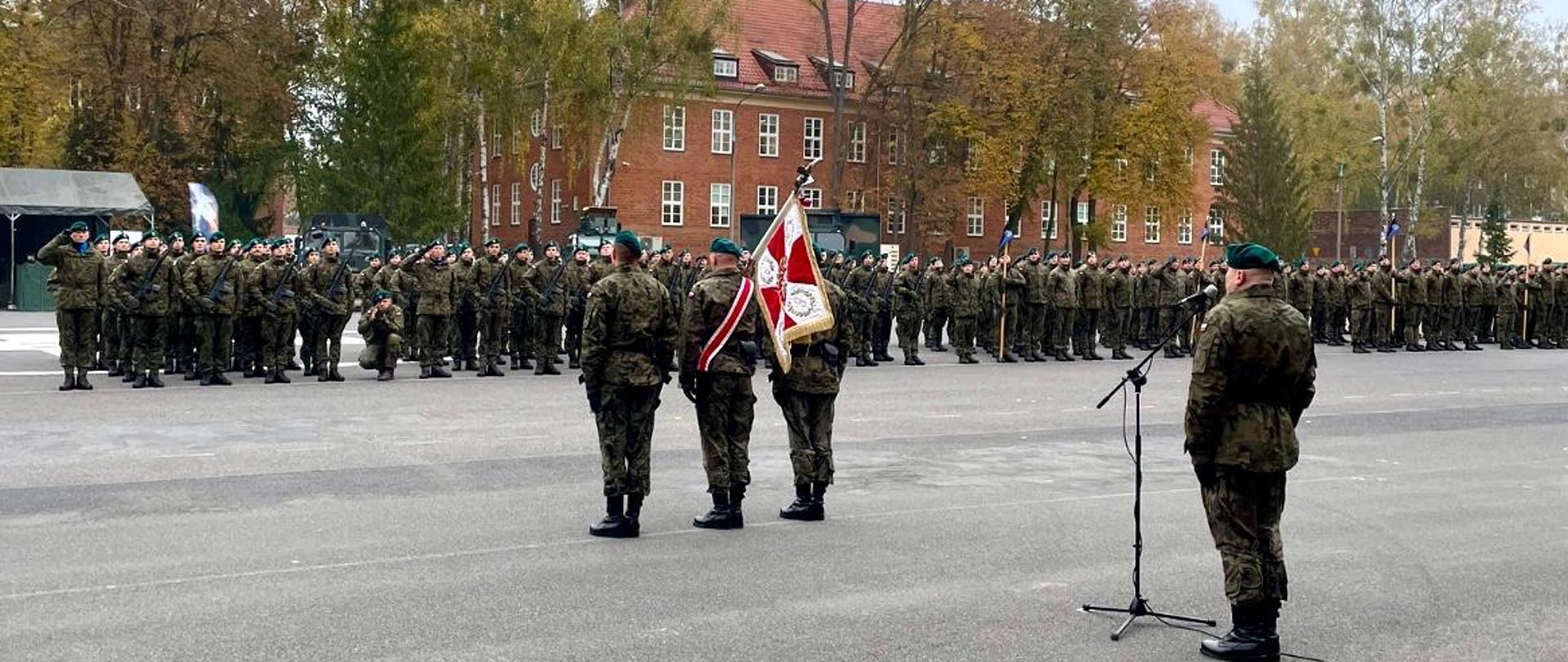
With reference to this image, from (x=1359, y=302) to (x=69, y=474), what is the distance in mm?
26056

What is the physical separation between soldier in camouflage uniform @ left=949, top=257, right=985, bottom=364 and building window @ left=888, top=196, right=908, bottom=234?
31458 millimetres

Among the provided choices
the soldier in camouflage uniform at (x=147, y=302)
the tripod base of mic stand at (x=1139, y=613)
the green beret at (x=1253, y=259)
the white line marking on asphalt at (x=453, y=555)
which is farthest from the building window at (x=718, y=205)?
the green beret at (x=1253, y=259)

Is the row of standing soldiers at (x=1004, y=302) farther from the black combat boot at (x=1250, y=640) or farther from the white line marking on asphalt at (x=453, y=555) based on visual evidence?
the black combat boot at (x=1250, y=640)

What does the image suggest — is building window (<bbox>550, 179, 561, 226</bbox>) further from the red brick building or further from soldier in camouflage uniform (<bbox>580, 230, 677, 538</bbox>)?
soldier in camouflage uniform (<bbox>580, 230, 677, 538</bbox>)

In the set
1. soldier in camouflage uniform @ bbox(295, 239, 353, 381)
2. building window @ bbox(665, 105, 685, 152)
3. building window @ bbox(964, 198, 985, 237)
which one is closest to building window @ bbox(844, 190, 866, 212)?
building window @ bbox(964, 198, 985, 237)

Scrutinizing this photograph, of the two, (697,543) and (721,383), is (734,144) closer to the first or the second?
(721,383)

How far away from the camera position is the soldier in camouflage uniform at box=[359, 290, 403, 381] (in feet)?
63.7

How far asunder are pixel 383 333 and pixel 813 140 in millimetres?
46763

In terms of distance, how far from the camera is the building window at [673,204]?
61.6 metres

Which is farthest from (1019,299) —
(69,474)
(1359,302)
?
(69,474)

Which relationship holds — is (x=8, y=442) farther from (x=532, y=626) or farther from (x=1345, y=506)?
(x=1345, y=506)

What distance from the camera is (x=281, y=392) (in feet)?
57.2

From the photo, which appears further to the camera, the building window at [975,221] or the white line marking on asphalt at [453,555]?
the building window at [975,221]

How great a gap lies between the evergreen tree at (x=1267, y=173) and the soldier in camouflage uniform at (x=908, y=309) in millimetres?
44968
